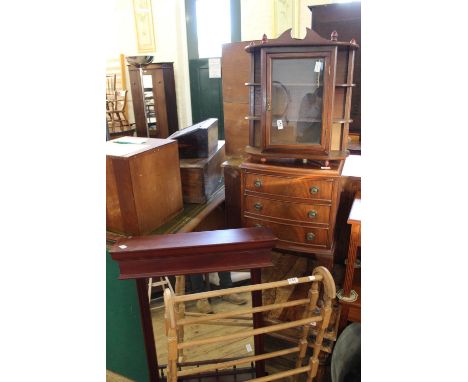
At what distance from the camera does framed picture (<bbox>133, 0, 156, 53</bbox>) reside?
3.68 metres

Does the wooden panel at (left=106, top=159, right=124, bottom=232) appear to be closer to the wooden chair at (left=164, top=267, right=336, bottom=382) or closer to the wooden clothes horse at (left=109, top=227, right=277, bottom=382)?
the wooden clothes horse at (left=109, top=227, right=277, bottom=382)

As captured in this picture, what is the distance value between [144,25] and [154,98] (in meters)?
0.90

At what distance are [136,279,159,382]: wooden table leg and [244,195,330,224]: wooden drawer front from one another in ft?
1.76

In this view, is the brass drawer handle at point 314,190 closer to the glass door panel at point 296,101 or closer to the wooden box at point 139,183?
the glass door panel at point 296,101

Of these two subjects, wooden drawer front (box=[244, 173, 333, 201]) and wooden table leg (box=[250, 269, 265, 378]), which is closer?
wooden table leg (box=[250, 269, 265, 378])

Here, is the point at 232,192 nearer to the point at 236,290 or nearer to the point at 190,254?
the point at 190,254

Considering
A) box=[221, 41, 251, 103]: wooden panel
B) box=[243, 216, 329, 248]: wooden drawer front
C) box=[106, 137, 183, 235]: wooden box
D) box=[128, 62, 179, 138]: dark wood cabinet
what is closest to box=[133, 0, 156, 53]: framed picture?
box=[128, 62, 179, 138]: dark wood cabinet

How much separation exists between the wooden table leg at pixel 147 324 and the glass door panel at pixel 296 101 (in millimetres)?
720

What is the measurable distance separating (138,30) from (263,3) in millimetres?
1703

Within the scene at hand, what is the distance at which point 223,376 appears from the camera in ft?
4.00

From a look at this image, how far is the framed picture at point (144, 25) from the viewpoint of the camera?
3.68 m
